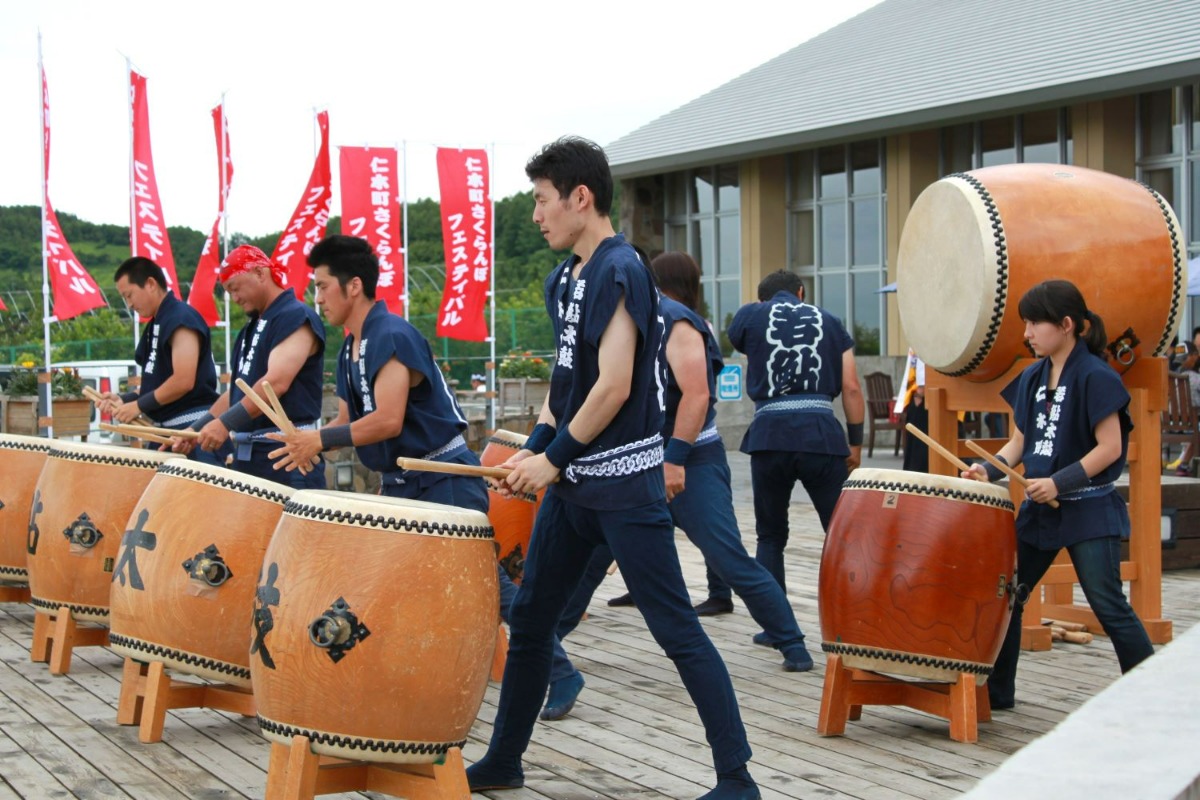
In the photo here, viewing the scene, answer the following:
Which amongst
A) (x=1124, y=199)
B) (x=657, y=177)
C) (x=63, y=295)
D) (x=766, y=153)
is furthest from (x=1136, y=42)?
(x=63, y=295)

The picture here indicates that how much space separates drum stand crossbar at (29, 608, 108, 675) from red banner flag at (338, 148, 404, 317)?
538 inches

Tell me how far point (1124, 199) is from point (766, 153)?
13247mm

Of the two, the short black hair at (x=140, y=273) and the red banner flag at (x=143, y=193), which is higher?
the red banner flag at (x=143, y=193)

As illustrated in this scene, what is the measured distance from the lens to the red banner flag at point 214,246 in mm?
17797

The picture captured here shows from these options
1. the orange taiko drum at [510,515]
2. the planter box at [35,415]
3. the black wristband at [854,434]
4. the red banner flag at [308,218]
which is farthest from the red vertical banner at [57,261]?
the black wristband at [854,434]

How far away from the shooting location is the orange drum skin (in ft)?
20.3

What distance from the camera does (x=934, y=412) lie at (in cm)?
617

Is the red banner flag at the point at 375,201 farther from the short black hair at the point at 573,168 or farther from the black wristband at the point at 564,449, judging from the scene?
the black wristband at the point at 564,449

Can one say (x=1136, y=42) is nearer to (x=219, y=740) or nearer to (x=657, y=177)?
A: (x=657, y=177)

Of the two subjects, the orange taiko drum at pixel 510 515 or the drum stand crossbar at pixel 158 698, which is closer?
the drum stand crossbar at pixel 158 698

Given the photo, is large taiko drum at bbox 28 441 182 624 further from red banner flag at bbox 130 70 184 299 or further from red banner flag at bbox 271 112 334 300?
red banner flag at bbox 271 112 334 300

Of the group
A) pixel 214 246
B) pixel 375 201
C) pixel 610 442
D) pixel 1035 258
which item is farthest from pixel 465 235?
pixel 610 442

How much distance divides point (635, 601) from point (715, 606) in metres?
3.32

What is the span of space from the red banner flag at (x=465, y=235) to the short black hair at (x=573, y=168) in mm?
15281
